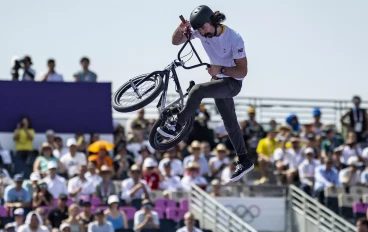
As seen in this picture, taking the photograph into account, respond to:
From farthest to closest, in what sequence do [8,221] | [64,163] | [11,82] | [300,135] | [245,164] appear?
[300,135] → [11,82] → [64,163] → [8,221] → [245,164]

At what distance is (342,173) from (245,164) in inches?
433

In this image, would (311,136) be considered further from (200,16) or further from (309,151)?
(200,16)

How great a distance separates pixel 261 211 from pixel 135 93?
1108 centimetres

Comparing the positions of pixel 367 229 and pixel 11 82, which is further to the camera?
pixel 11 82

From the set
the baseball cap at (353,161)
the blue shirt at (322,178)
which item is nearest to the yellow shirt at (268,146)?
the blue shirt at (322,178)

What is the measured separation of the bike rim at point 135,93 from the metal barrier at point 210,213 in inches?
369

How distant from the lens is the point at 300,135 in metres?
34.2

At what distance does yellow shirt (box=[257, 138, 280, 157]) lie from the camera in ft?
105

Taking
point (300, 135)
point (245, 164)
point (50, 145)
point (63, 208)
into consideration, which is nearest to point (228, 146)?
point (300, 135)

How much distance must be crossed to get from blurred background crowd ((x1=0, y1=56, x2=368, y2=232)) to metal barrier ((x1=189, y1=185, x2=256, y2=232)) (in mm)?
296

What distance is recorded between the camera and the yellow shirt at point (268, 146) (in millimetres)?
31922

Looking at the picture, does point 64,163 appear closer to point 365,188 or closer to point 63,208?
point 63,208

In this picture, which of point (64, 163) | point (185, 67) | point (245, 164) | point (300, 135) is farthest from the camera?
point (300, 135)

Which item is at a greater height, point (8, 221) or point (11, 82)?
point (11, 82)
